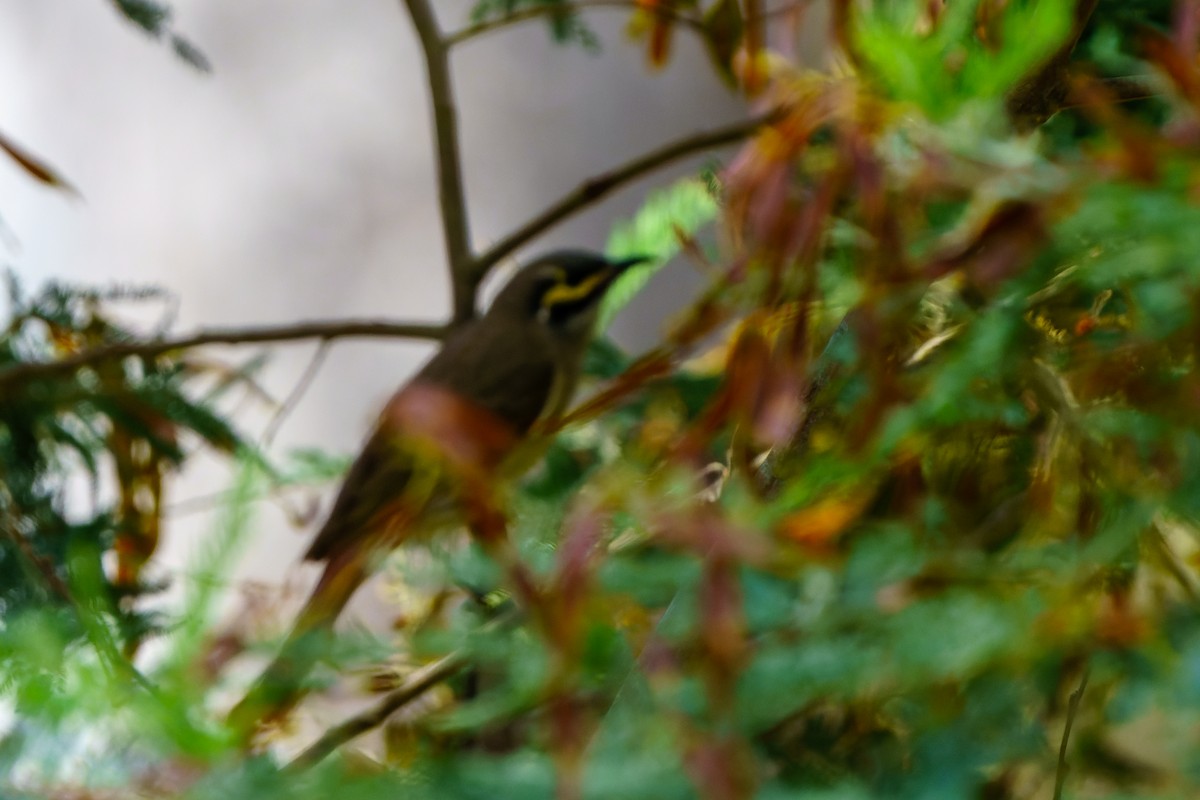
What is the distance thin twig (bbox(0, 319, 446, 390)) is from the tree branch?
0.17 ft

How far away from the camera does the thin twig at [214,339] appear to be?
738mm

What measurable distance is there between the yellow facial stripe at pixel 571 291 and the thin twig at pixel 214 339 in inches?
8.0

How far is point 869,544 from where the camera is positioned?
0.99 feet

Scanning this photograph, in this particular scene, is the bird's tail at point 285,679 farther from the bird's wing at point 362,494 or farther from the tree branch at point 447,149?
the tree branch at point 447,149

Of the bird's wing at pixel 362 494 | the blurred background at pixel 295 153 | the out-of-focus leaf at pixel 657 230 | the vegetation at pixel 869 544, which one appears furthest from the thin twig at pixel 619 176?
the blurred background at pixel 295 153

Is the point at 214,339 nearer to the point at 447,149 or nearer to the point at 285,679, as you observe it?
the point at 447,149

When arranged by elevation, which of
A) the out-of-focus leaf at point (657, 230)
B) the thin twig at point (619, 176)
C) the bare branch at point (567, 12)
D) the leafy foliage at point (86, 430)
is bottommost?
the out-of-focus leaf at point (657, 230)

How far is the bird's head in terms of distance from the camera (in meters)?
1.26

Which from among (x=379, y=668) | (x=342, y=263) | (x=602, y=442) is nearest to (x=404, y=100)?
(x=342, y=263)

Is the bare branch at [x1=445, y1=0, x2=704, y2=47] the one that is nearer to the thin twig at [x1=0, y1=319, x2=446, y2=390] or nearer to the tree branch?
the tree branch

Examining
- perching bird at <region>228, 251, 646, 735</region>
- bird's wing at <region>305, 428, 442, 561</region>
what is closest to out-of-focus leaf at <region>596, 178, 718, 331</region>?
perching bird at <region>228, 251, 646, 735</region>

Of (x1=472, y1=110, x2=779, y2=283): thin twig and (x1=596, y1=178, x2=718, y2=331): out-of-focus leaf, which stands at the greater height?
(x1=472, y1=110, x2=779, y2=283): thin twig

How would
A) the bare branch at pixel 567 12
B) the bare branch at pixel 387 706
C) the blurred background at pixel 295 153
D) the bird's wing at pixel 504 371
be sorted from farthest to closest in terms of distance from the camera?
the blurred background at pixel 295 153 → the bird's wing at pixel 504 371 → the bare branch at pixel 567 12 → the bare branch at pixel 387 706

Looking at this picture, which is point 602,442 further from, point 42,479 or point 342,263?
point 342,263
